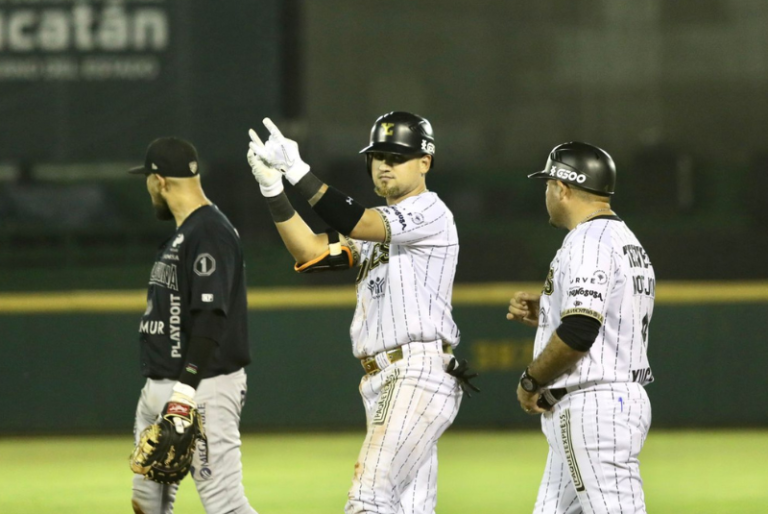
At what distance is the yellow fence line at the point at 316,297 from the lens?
8781mm

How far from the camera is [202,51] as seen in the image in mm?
9000

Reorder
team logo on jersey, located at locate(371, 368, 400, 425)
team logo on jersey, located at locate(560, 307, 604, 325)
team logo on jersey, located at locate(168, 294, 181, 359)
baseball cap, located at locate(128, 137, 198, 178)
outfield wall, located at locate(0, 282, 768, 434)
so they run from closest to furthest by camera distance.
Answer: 1. team logo on jersey, located at locate(560, 307, 604, 325)
2. team logo on jersey, located at locate(371, 368, 400, 425)
3. team logo on jersey, located at locate(168, 294, 181, 359)
4. baseball cap, located at locate(128, 137, 198, 178)
5. outfield wall, located at locate(0, 282, 768, 434)

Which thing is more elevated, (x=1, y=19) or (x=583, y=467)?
(x=1, y=19)

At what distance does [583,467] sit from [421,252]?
3.24 feet

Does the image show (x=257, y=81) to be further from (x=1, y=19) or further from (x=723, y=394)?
(x=723, y=394)

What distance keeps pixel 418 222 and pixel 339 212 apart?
33 cm

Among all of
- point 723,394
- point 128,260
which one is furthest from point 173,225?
point 723,394

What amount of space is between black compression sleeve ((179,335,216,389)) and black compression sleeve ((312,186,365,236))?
70 centimetres

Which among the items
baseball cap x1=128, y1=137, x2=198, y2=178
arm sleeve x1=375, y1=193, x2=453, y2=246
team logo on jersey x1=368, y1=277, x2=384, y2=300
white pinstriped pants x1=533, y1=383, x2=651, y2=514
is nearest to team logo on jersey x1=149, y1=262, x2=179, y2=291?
baseball cap x1=128, y1=137, x2=198, y2=178

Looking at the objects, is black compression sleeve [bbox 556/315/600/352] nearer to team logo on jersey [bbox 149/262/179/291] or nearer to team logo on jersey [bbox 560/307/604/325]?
team logo on jersey [bbox 560/307/604/325]

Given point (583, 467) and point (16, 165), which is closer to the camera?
point (583, 467)

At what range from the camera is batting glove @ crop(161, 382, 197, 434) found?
Result: 4.09 m

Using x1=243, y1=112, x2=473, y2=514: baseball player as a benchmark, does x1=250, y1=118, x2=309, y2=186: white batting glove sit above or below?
above

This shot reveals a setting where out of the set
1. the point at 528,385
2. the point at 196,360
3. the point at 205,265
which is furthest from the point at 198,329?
the point at 528,385
